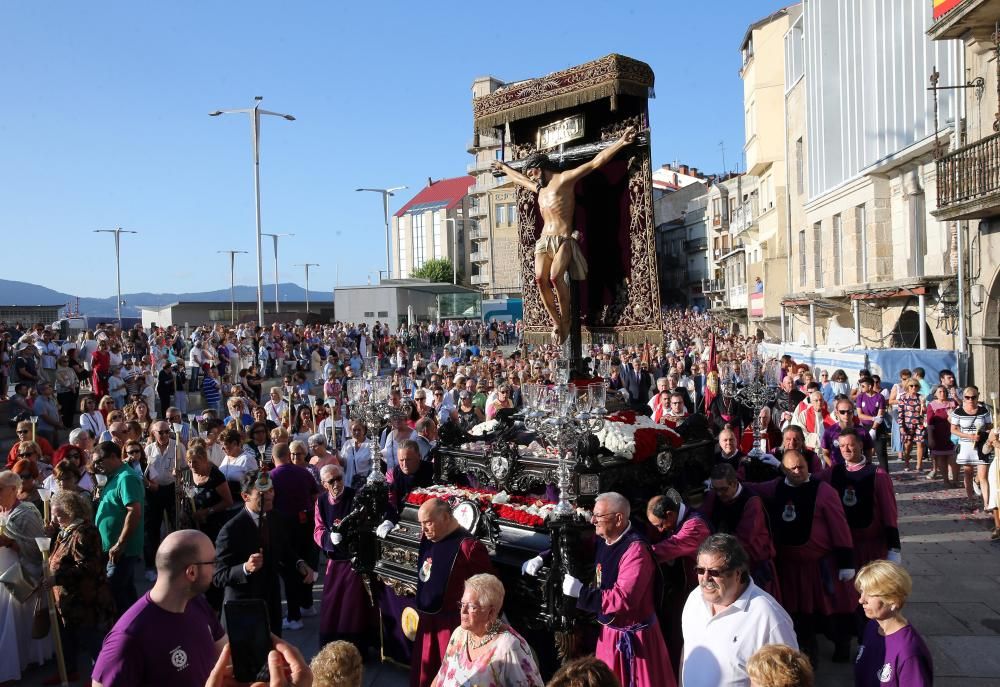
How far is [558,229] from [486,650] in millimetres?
5541

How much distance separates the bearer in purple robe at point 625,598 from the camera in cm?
461

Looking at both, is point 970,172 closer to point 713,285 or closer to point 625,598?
point 625,598

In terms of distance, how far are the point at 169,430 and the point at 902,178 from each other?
18098 millimetres

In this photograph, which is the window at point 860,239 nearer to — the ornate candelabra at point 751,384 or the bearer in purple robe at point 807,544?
the ornate candelabra at point 751,384

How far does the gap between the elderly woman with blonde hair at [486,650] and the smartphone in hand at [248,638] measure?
1.00m

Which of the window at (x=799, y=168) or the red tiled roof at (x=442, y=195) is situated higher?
the red tiled roof at (x=442, y=195)

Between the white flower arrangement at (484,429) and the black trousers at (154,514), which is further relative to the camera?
the black trousers at (154,514)

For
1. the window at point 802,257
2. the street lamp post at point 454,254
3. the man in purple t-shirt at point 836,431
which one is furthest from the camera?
the street lamp post at point 454,254

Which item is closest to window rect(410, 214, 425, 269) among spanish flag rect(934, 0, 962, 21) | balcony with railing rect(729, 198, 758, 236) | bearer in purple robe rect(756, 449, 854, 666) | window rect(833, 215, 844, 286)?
balcony with railing rect(729, 198, 758, 236)

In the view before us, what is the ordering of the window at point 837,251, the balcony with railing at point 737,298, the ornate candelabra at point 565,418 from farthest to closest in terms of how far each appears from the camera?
the balcony with railing at point 737,298 < the window at point 837,251 < the ornate candelabra at point 565,418

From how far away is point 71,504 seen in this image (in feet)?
18.9

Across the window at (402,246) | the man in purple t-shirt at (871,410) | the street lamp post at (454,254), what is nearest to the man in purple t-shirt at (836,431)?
the man in purple t-shirt at (871,410)

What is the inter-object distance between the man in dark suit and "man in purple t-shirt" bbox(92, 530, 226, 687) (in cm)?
177

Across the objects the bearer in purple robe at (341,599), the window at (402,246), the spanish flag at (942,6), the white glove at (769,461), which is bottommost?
the bearer in purple robe at (341,599)
